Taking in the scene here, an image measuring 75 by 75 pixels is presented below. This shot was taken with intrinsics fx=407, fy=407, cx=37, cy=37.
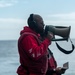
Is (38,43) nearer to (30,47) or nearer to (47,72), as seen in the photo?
(30,47)

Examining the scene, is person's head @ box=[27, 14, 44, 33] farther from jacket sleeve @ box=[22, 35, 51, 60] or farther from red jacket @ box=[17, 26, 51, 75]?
jacket sleeve @ box=[22, 35, 51, 60]

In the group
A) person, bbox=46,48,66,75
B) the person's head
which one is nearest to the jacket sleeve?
the person's head

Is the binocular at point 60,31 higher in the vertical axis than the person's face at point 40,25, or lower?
lower

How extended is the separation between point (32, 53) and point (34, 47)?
0.08 m

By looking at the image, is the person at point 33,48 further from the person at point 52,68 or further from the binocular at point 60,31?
the person at point 52,68

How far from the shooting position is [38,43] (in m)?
Result: 5.38

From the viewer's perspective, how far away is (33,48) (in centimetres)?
523

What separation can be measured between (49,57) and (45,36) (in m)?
0.38

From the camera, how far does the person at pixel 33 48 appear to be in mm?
5250

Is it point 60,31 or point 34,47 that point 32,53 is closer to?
point 34,47

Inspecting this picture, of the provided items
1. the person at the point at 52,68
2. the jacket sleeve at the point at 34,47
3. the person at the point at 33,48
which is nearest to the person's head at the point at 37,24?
the person at the point at 33,48

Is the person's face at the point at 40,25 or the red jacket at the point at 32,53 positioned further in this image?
the person's face at the point at 40,25

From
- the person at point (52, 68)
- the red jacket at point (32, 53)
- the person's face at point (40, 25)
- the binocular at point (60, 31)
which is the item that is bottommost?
the person at point (52, 68)

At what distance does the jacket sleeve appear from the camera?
206 inches
